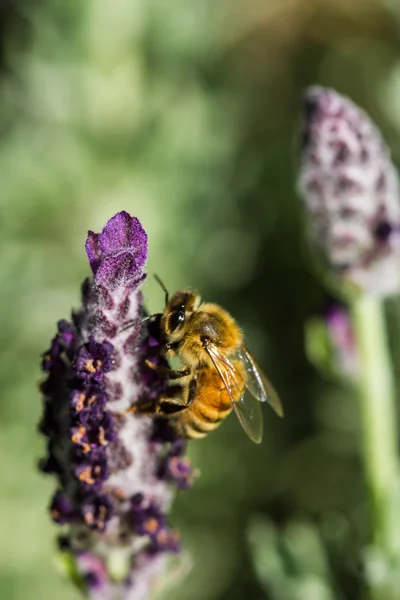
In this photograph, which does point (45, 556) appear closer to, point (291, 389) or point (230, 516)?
point (230, 516)

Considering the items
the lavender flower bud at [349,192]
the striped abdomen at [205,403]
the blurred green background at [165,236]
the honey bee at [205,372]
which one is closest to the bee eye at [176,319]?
the honey bee at [205,372]

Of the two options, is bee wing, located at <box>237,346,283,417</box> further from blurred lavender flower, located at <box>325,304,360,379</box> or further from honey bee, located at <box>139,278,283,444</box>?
blurred lavender flower, located at <box>325,304,360,379</box>

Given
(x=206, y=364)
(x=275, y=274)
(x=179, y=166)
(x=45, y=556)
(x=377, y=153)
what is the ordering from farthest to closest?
(x=275, y=274) < (x=179, y=166) < (x=45, y=556) < (x=377, y=153) < (x=206, y=364)

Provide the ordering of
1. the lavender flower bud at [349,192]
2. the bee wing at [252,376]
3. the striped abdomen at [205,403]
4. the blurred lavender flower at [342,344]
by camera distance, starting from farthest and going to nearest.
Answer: the blurred lavender flower at [342,344] < the lavender flower bud at [349,192] < the bee wing at [252,376] < the striped abdomen at [205,403]

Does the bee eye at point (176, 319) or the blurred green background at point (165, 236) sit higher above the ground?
the blurred green background at point (165, 236)

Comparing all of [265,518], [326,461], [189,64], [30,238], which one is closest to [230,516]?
[265,518]

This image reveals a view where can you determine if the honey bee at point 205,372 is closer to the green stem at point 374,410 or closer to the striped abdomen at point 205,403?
the striped abdomen at point 205,403
